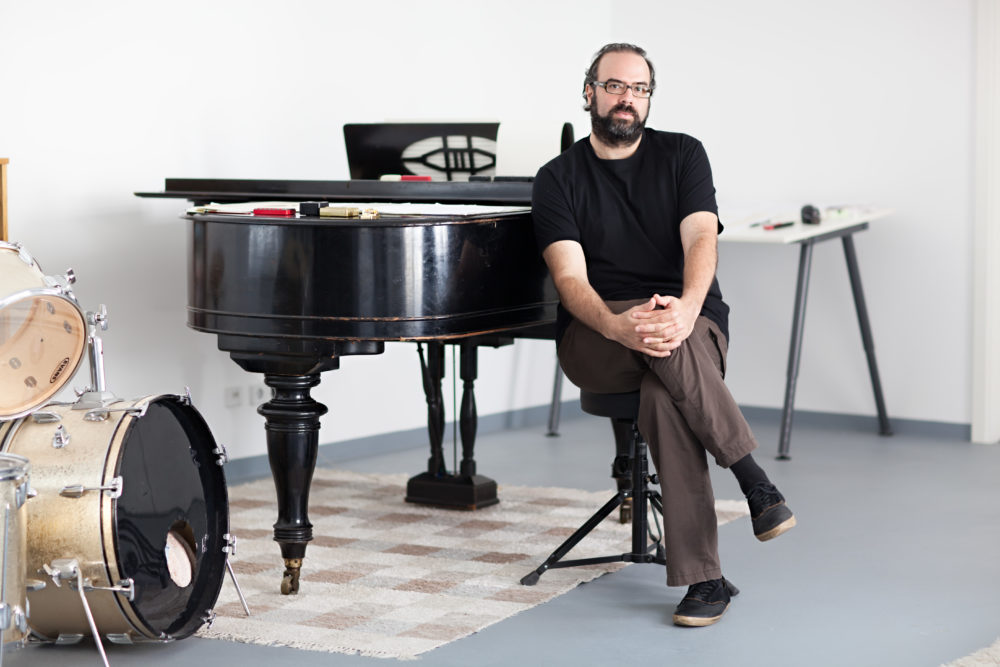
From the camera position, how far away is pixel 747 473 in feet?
9.78

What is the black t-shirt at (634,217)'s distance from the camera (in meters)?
3.26

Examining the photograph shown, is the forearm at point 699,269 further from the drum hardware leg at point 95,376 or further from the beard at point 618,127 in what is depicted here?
the drum hardware leg at point 95,376

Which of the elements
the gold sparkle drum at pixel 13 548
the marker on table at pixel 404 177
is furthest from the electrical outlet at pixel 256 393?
the gold sparkle drum at pixel 13 548

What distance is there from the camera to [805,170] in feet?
19.0

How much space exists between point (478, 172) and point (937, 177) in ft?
7.69

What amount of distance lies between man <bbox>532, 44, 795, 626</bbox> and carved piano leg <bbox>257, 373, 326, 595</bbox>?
0.62m

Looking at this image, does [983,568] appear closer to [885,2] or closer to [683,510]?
[683,510]

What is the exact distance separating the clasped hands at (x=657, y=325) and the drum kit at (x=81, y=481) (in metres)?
0.96

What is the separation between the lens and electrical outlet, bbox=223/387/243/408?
4.64 m

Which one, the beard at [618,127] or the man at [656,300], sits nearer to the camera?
the man at [656,300]

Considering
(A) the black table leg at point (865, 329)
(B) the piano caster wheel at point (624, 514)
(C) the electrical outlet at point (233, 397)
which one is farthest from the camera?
→ (A) the black table leg at point (865, 329)

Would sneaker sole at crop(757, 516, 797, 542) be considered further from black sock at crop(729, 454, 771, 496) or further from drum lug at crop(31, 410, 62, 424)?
drum lug at crop(31, 410, 62, 424)

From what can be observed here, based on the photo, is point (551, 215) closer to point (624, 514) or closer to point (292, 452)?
point (292, 452)

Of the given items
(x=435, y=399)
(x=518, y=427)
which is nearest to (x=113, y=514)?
(x=435, y=399)
